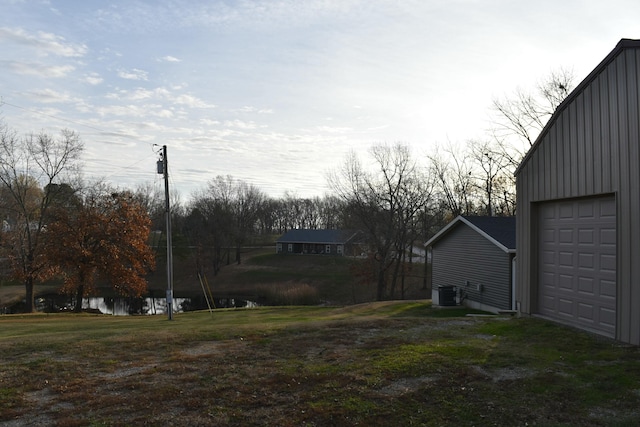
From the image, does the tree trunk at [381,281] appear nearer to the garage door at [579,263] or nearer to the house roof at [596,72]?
the garage door at [579,263]

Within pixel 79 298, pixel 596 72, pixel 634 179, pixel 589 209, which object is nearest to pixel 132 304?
pixel 79 298

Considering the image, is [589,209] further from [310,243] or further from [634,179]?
[310,243]

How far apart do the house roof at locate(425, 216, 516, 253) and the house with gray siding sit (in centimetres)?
887

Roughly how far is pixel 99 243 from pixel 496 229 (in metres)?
21.7

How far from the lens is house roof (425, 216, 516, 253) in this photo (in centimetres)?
1998

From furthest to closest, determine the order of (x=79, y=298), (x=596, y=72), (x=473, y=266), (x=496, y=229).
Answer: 1. (x=79, y=298)
2. (x=473, y=266)
3. (x=496, y=229)
4. (x=596, y=72)

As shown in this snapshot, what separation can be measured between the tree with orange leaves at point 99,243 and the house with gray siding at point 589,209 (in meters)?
24.6

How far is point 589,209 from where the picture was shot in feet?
30.7

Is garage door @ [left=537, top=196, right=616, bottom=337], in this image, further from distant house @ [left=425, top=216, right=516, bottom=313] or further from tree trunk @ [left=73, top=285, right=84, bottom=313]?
tree trunk @ [left=73, top=285, right=84, bottom=313]

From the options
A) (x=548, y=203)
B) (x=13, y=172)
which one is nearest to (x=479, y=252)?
(x=548, y=203)

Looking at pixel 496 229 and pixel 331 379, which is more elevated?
pixel 496 229

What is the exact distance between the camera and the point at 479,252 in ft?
71.9

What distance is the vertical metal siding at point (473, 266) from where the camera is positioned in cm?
2025

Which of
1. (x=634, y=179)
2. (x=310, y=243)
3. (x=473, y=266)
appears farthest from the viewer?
(x=310, y=243)
